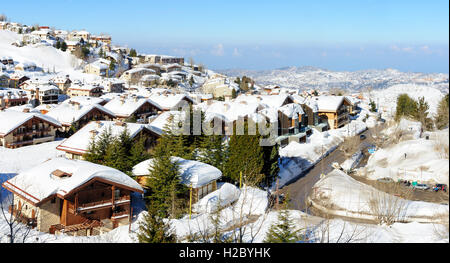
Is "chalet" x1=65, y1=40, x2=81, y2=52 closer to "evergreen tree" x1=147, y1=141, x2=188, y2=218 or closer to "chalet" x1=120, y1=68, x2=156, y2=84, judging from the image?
"chalet" x1=120, y1=68, x2=156, y2=84

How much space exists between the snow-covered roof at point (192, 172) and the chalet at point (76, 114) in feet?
47.7

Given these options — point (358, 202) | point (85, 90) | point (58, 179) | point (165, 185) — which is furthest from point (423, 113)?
point (85, 90)

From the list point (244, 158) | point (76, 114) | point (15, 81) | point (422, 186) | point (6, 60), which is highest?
point (6, 60)

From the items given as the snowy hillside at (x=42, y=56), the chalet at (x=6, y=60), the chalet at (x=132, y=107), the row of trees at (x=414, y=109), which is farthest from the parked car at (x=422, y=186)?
the snowy hillside at (x=42, y=56)

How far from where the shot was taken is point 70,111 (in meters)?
33.6

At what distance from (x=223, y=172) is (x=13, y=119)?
53.0ft

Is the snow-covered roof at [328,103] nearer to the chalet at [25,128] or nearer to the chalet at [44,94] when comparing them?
the chalet at [25,128]

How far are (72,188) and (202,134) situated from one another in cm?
979

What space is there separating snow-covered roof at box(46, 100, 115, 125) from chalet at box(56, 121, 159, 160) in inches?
321

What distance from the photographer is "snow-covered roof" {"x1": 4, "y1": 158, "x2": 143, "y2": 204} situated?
51.4 ft

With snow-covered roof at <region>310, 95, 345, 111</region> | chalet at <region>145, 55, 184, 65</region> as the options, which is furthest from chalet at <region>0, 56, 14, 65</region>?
snow-covered roof at <region>310, 95, 345, 111</region>

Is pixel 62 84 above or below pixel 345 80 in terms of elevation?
below

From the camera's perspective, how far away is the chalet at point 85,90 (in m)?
53.1

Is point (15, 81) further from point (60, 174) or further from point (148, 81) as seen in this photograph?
point (60, 174)
